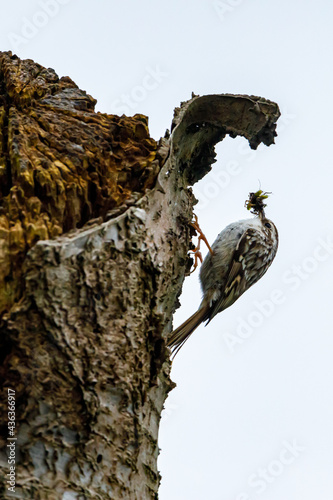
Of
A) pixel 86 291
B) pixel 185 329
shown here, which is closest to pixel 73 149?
Answer: pixel 86 291

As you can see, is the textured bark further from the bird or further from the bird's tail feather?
the bird

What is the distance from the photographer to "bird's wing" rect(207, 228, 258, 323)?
3.46 metres

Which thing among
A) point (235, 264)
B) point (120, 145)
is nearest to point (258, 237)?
point (235, 264)

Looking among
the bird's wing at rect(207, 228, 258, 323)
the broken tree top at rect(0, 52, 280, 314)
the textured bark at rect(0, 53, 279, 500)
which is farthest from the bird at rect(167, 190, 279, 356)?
the textured bark at rect(0, 53, 279, 500)

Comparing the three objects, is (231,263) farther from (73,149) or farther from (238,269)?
(73,149)

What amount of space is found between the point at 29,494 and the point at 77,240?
23.1 inches

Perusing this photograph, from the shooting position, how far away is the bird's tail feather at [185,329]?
287 centimetres

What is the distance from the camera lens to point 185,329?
3014mm

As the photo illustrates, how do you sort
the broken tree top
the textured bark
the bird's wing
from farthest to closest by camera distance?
the bird's wing, the broken tree top, the textured bark

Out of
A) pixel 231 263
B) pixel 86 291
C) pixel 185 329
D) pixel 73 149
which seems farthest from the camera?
pixel 231 263

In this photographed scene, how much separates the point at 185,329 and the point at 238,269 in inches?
26.5

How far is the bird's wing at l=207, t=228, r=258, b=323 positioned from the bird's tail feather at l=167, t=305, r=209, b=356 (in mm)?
143

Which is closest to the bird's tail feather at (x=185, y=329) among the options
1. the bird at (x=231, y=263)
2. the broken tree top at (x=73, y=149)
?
the bird at (x=231, y=263)

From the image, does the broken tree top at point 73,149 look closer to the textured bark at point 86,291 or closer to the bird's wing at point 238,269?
the textured bark at point 86,291
